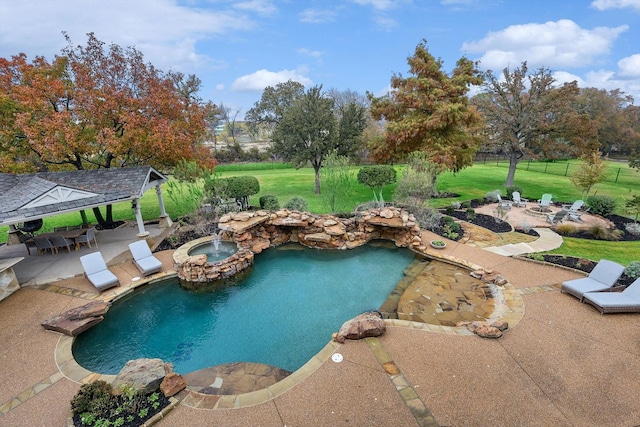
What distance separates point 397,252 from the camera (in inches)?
475

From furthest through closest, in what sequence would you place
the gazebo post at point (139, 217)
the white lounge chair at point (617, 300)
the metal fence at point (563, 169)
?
the metal fence at point (563, 169), the gazebo post at point (139, 217), the white lounge chair at point (617, 300)

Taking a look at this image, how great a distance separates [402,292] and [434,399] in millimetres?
4237

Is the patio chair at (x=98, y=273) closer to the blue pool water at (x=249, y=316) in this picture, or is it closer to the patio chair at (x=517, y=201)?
the blue pool water at (x=249, y=316)

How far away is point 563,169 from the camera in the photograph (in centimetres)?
3161

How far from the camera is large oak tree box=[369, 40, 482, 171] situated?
17234 millimetres

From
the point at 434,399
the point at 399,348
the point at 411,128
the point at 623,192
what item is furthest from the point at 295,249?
the point at 623,192

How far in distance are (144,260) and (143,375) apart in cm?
611

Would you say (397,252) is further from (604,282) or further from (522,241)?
(604,282)

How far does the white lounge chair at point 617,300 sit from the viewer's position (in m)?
7.13

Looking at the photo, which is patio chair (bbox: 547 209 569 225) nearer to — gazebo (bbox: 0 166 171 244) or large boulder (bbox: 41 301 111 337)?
large boulder (bbox: 41 301 111 337)

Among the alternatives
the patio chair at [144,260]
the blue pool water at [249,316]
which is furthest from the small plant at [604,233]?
the patio chair at [144,260]

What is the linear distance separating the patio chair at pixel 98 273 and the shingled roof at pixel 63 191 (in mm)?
1811

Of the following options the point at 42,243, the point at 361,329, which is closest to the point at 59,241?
the point at 42,243

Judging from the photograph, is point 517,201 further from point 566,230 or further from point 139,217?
point 139,217
